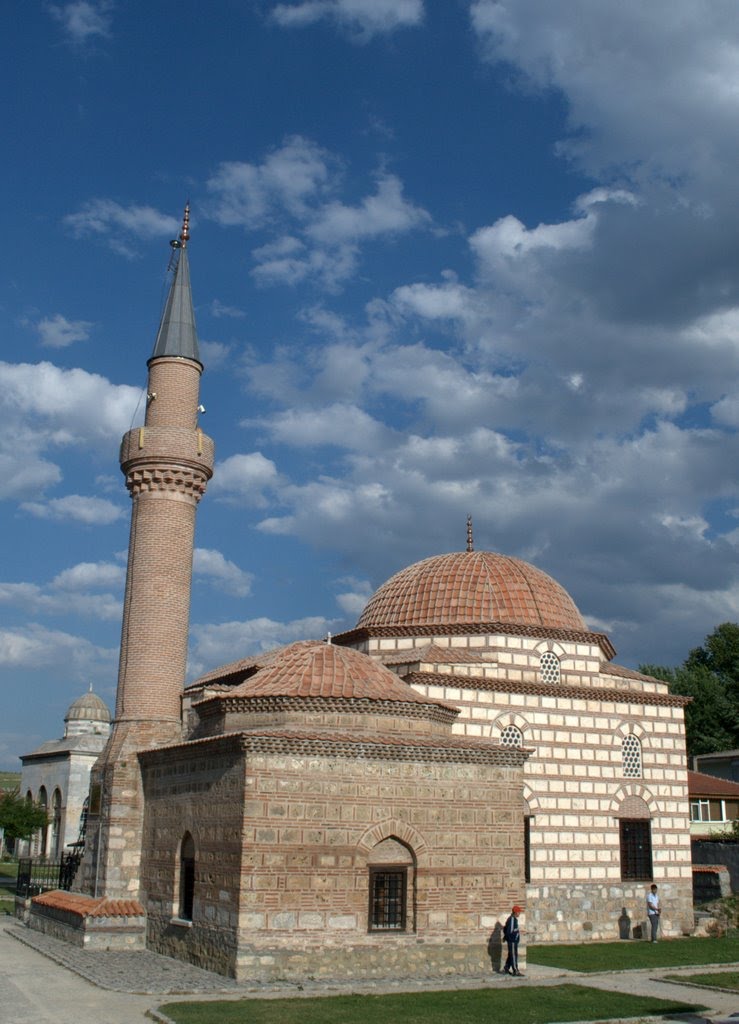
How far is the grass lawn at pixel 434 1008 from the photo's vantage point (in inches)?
395

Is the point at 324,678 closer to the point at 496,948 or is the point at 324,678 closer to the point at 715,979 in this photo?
the point at 496,948

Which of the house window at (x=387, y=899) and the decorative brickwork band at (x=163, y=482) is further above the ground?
the decorative brickwork band at (x=163, y=482)

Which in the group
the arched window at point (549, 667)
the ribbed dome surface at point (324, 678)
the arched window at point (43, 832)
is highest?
the arched window at point (549, 667)

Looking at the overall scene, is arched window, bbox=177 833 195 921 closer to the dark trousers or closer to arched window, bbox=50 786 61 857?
the dark trousers

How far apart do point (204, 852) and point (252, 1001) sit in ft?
9.98

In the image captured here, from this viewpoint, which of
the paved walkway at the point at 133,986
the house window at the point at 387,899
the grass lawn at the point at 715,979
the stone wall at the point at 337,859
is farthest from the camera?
the house window at the point at 387,899

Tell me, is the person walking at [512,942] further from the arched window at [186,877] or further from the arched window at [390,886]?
the arched window at [186,877]

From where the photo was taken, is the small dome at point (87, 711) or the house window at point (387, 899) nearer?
the house window at point (387, 899)

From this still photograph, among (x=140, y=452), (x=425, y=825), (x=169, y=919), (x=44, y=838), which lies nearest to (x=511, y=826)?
(x=425, y=825)

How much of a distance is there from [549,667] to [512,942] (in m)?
7.57

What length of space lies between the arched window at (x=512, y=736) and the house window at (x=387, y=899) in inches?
235

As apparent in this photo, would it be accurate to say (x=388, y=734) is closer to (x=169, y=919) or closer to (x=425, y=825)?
(x=425, y=825)

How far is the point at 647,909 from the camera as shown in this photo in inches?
743

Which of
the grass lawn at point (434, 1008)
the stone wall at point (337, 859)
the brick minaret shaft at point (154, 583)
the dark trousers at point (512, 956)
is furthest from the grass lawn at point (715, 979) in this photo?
the brick minaret shaft at point (154, 583)
